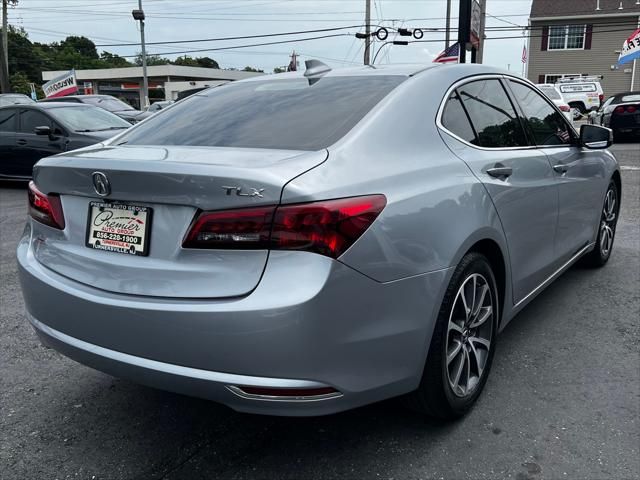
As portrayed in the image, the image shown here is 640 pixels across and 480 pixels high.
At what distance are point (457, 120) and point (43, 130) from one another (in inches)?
320

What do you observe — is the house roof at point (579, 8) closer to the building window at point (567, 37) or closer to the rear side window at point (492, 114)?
the building window at point (567, 37)

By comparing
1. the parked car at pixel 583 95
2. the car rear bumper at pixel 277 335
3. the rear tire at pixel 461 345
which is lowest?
the parked car at pixel 583 95

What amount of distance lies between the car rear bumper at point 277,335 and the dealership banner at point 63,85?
21.2 m

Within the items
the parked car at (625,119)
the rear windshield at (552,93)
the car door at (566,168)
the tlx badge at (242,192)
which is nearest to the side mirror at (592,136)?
the car door at (566,168)

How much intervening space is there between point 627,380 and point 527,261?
797 millimetres

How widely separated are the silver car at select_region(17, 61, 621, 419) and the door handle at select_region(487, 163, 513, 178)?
14 millimetres

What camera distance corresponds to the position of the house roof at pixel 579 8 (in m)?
32.2

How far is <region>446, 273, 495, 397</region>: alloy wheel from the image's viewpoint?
8.64ft

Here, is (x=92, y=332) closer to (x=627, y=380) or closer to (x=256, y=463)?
(x=256, y=463)

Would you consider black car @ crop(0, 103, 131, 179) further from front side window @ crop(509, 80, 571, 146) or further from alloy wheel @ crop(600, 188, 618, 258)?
alloy wheel @ crop(600, 188, 618, 258)

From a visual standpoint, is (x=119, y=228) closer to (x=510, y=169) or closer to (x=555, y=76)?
(x=510, y=169)

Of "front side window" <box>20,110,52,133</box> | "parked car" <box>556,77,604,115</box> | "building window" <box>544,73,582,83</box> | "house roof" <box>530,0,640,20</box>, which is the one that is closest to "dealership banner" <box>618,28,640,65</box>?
"parked car" <box>556,77,604,115</box>

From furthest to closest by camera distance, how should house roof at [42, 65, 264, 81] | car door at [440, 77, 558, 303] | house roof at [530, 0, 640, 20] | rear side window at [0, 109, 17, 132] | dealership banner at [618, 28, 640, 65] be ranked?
house roof at [42, 65, 264, 81], house roof at [530, 0, 640, 20], dealership banner at [618, 28, 640, 65], rear side window at [0, 109, 17, 132], car door at [440, 77, 558, 303]

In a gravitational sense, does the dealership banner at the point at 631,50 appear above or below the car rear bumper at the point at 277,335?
above
